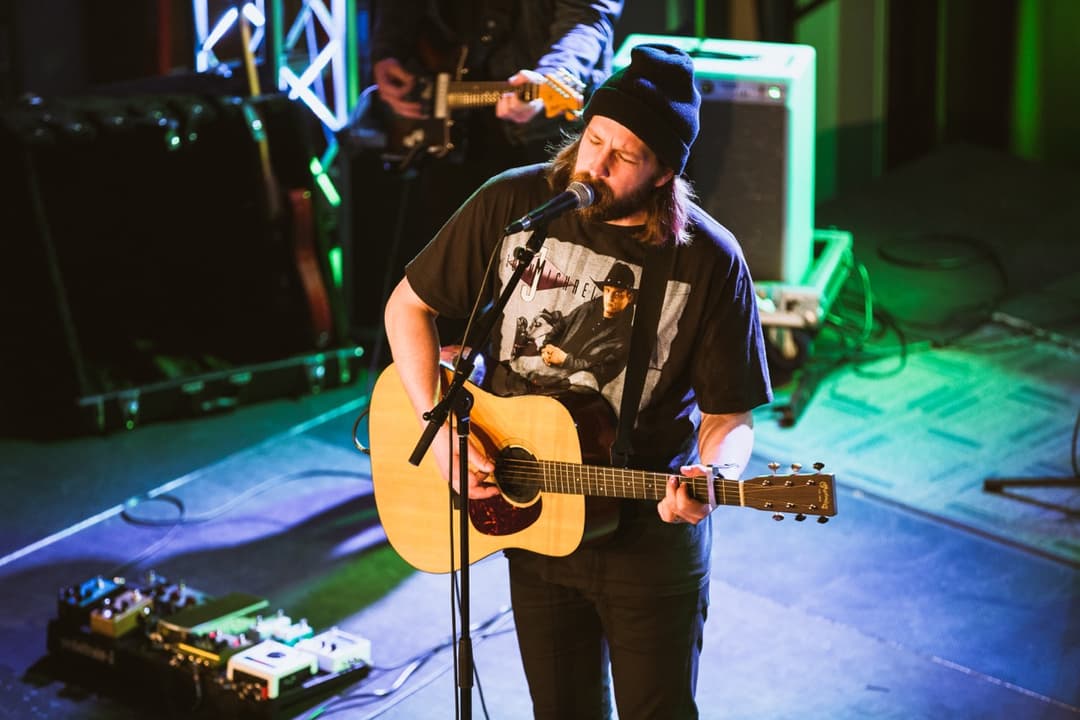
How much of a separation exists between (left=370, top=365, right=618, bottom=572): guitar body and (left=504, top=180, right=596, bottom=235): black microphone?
0.48 m

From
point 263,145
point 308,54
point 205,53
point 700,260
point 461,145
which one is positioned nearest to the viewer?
point 700,260

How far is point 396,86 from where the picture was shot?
5242 millimetres

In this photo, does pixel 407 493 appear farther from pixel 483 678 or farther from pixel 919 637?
pixel 919 637

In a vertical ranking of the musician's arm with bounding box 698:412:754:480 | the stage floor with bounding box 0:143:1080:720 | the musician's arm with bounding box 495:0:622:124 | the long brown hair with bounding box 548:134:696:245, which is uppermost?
the musician's arm with bounding box 495:0:622:124

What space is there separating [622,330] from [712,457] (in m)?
0.33

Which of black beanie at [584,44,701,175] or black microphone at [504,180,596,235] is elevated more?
black beanie at [584,44,701,175]

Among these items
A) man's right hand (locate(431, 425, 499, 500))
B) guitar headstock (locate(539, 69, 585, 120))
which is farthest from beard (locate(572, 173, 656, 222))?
guitar headstock (locate(539, 69, 585, 120))

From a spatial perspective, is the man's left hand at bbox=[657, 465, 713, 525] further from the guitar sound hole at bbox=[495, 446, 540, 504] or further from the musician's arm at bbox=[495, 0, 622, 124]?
the musician's arm at bbox=[495, 0, 622, 124]

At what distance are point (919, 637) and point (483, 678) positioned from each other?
1.41 metres

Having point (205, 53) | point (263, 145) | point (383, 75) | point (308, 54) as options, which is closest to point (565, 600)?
point (383, 75)

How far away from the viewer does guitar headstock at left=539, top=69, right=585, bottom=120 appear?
4332 mm

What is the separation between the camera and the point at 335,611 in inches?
181

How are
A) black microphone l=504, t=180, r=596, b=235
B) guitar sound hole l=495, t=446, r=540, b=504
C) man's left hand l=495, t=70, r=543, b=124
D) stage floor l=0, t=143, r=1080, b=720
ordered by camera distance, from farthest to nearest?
man's left hand l=495, t=70, r=543, b=124 < stage floor l=0, t=143, r=1080, b=720 < guitar sound hole l=495, t=446, r=540, b=504 < black microphone l=504, t=180, r=596, b=235

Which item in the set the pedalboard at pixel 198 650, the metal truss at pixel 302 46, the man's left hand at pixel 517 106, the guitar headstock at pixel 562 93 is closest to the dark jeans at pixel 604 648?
the pedalboard at pixel 198 650
